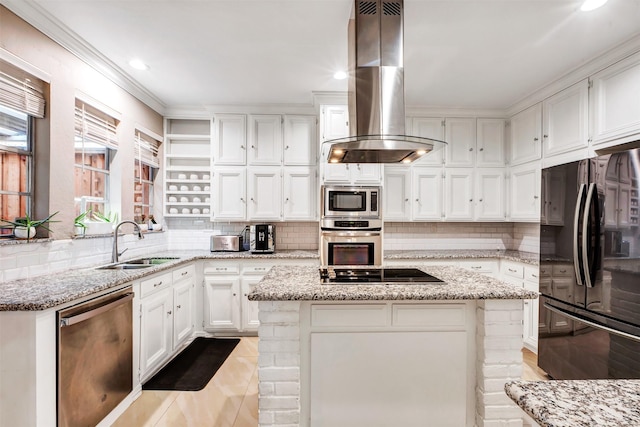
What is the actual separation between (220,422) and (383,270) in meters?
1.47

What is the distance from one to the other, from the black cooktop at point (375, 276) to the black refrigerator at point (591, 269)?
116 centimetres

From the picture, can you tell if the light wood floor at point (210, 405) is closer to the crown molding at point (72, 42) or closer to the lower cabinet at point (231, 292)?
the lower cabinet at point (231, 292)

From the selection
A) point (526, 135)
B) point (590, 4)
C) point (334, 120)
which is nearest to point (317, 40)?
point (334, 120)

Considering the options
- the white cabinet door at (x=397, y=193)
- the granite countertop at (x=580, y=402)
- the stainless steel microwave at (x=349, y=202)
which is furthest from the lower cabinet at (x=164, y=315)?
the granite countertop at (x=580, y=402)

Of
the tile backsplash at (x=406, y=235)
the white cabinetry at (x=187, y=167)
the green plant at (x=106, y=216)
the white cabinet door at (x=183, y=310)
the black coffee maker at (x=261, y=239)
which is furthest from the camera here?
the tile backsplash at (x=406, y=235)

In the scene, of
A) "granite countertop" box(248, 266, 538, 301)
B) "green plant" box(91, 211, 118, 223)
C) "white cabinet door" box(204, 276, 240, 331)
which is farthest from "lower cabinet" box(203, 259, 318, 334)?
"granite countertop" box(248, 266, 538, 301)

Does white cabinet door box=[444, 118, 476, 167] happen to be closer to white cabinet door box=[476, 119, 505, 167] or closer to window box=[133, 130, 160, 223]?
white cabinet door box=[476, 119, 505, 167]

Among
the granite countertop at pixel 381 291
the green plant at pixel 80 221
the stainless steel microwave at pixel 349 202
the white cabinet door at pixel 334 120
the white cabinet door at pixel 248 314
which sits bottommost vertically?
the white cabinet door at pixel 248 314

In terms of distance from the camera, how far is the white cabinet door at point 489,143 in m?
3.98

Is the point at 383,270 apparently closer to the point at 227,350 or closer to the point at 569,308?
the point at 569,308

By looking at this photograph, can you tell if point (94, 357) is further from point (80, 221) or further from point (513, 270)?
point (513, 270)

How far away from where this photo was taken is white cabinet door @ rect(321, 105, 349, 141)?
362 cm

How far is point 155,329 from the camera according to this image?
105 inches

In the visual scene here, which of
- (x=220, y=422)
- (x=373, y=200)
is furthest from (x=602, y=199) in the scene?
(x=220, y=422)
